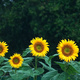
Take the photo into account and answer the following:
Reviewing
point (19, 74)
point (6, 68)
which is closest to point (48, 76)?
point (19, 74)

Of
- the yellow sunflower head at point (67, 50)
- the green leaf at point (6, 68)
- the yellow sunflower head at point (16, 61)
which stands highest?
the yellow sunflower head at point (67, 50)

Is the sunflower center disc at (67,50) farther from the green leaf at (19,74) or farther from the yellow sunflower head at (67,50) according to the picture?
the green leaf at (19,74)

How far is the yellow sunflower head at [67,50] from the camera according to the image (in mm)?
1493

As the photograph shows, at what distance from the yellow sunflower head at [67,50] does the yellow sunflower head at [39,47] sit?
0.10 meters

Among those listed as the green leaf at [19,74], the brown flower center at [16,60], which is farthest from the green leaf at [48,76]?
the brown flower center at [16,60]

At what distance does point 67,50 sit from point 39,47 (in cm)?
19

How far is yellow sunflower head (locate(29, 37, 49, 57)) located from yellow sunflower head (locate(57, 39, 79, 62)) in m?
0.10

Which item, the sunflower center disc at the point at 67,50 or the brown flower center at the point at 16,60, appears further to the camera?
the brown flower center at the point at 16,60

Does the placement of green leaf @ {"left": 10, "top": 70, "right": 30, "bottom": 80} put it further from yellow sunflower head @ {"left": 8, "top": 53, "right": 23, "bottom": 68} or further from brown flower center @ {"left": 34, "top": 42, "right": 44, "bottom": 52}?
brown flower center @ {"left": 34, "top": 42, "right": 44, "bottom": 52}

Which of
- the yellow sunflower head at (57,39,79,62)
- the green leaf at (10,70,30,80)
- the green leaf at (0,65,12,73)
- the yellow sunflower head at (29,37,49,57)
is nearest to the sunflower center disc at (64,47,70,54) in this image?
the yellow sunflower head at (57,39,79,62)

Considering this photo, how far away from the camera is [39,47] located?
165cm

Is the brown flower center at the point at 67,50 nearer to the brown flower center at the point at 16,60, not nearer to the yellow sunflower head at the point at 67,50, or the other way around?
the yellow sunflower head at the point at 67,50

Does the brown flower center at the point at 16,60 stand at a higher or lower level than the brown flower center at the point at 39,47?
lower

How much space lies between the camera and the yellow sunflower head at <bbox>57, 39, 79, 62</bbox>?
149 centimetres
